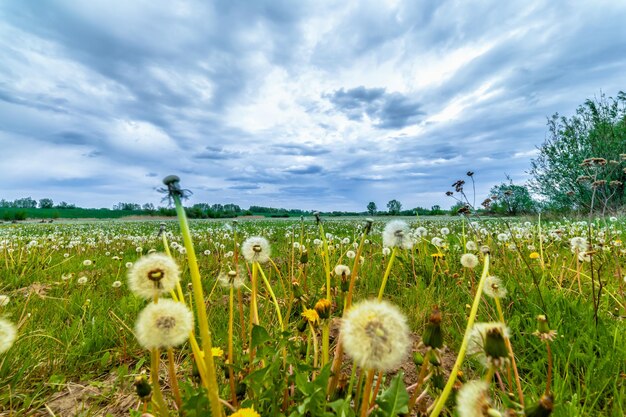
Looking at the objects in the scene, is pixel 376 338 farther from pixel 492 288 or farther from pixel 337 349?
pixel 492 288

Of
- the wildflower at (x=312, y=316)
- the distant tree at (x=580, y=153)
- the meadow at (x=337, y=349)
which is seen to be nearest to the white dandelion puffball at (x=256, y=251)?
the meadow at (x=337, y=349)

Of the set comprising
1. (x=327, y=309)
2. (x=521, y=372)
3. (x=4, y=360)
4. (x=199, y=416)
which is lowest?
(x=521, y=372)

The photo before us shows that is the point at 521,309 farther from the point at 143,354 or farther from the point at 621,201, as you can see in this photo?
the point at 621,201

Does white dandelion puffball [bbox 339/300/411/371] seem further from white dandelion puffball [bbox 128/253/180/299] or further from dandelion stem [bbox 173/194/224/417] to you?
white dandelion puffball [bbox 128/253/180/299]

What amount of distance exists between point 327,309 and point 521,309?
235 centimetres

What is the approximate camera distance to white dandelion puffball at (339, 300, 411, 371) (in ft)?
2.89

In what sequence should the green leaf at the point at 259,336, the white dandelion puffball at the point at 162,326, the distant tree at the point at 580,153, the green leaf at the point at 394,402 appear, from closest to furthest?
the white dandelion puffball at the point at 162,326 < the green leaf at the point at 394,402 < the green leaf at the point at 259,336 < the distant tree at the point at 580,153

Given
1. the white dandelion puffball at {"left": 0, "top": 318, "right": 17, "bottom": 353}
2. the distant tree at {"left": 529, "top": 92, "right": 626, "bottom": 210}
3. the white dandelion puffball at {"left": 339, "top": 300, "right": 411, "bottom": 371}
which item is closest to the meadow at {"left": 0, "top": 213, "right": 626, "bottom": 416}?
the white dandelion puffball at {"left": 339, "top": 300, "right": 411, "bottom": 371}

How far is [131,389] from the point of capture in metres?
2.03

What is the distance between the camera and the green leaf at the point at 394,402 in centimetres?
110

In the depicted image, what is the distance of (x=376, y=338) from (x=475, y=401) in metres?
0.29

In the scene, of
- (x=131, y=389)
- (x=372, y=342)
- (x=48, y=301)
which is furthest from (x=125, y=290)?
(x=372, y=342)

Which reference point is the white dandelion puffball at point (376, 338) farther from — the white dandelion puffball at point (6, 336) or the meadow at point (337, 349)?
the white dandelion puffball at point (6, 336)

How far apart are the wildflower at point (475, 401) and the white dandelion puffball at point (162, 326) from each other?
786 millimetres
